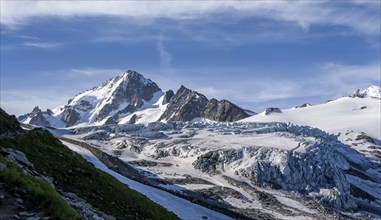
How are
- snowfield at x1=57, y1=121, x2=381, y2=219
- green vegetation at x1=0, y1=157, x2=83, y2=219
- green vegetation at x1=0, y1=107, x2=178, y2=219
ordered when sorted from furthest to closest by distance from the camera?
snowfield at x1=57, y1=121, x2=381, y2=219
green vegetation at x1=0, y1=107, x2=178, y2=219
green vegetation at x1=0, y1=157, x2=83, y2=219

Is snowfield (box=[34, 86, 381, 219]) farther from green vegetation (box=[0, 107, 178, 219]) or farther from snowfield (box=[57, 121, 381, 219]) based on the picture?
green vegetation (box=[0, 107, 178, 219])

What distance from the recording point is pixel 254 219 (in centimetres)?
9638

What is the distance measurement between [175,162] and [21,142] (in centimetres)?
13617

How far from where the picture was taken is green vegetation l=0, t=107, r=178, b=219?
27719mm

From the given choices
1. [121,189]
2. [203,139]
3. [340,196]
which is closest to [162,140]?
[203,139]

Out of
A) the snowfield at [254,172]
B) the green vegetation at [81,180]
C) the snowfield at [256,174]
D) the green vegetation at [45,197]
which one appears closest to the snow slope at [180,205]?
the snowfield at [256,174]

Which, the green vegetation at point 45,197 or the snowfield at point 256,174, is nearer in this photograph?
the green vegetation at point 45,197

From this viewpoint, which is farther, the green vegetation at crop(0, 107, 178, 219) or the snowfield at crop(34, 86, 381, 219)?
the snowfield at crop(34, 86, 381, 219)

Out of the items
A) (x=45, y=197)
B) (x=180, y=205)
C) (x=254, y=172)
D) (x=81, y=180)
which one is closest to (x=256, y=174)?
(x=254, y=172)

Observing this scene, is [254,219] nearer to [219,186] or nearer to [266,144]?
[219,186]

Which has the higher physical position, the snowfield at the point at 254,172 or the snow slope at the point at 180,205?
the snowfield at the point at 254,172

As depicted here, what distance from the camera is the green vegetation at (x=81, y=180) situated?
2772cm

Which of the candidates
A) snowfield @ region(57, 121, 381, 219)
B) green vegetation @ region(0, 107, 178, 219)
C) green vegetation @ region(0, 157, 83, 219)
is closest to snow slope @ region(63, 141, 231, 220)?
snowfield @ region(57, 121, 381, 219)

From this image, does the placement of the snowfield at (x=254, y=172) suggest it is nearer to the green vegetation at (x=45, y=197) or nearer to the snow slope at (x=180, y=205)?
the snow slope at (x=180, y=205)
